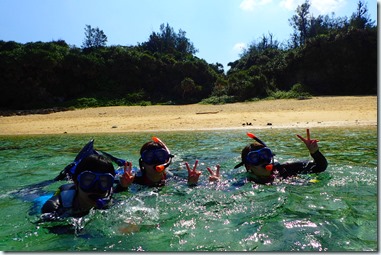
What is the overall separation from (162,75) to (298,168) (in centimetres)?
2644

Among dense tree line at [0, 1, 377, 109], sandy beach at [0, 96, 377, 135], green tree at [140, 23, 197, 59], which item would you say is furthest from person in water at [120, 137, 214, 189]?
green tree at [140, 23, 197, 59]

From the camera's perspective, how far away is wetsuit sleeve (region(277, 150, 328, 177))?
5.01 m

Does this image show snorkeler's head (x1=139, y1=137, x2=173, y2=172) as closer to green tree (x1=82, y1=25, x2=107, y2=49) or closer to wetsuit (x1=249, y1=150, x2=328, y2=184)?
wetsuit (x1=249, y1=150, x2=328, y2=184)

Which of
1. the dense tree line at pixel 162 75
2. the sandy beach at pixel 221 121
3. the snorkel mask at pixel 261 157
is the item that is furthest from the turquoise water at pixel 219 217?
the dense tree line at pixel 162 75

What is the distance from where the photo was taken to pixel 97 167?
→ 11.3 ft

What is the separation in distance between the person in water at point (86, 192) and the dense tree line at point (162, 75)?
825 inches

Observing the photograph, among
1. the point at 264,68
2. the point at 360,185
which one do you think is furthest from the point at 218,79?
the point at 360,185

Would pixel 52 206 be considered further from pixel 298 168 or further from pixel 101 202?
pixel 298 168

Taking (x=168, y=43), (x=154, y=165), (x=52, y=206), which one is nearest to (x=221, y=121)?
(x=154, y=165)

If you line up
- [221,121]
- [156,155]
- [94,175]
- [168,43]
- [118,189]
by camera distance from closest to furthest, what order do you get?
[94,175]
[118,189]
[156,155]
[221,121]
[168,43]

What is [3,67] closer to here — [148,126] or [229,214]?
[148,126]

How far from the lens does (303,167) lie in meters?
5.29

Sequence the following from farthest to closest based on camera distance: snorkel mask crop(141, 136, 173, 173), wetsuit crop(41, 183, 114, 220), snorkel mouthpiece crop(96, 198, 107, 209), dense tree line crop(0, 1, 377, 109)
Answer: dense tree line crop(0, 1, 377, 109) → snorkel mask crop(141, 136, 173, 173) → wetsuit crop(41, 183, 114, 220) → snorkel mouthpiece crop(96, 198, 107, 209)

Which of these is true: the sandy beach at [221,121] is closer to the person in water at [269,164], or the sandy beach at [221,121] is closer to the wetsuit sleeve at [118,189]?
the person in water at [269,164]
